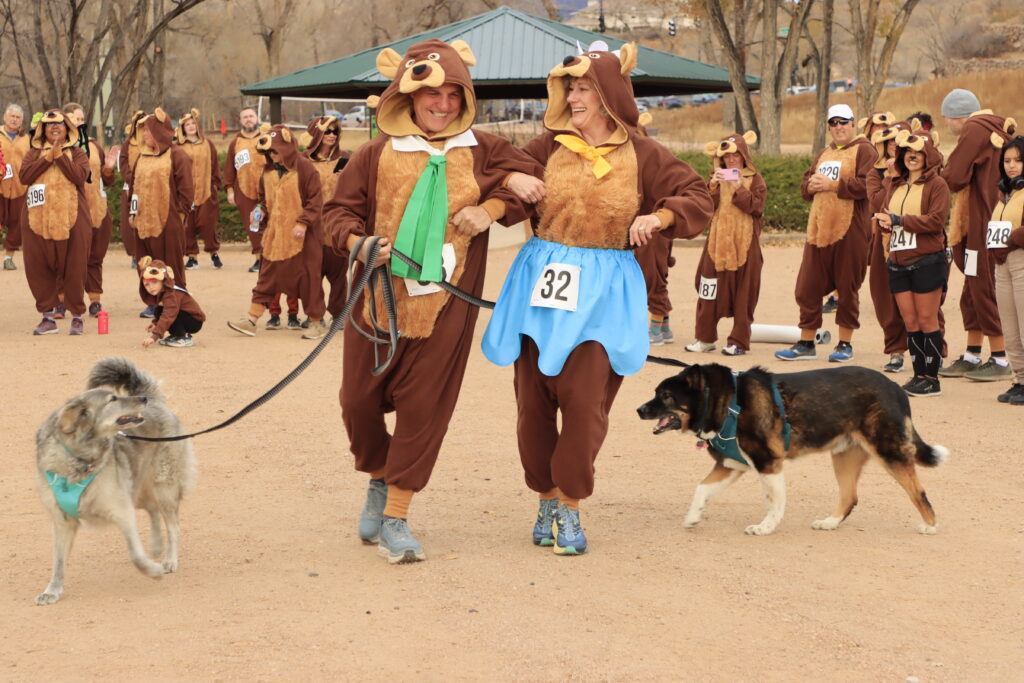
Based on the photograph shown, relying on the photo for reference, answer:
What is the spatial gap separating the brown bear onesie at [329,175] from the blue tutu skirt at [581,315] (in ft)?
23.9

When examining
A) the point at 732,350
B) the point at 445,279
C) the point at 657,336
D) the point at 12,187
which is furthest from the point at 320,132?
the point at 445,279

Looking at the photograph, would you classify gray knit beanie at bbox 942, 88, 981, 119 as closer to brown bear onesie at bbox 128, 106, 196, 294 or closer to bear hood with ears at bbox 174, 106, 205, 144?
brown bear onesie at bbox 128, 106, 196, 294

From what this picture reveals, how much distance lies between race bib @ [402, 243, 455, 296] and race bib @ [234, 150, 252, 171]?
12915 mm

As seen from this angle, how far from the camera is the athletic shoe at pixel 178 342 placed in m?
12.2

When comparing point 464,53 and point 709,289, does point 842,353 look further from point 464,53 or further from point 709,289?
point 464,53

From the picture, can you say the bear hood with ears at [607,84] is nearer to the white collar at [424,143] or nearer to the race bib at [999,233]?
the white collar at [424,143]

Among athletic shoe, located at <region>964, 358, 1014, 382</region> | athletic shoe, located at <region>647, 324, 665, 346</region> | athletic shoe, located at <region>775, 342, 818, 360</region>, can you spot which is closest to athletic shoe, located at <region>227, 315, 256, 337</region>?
athletic shoe, located at <region>647, 324, 665, 346</region>

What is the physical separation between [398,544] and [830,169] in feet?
24.1

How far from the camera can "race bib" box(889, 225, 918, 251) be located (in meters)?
10.2

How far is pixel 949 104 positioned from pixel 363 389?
7.48 m

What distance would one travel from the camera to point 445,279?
589 cm

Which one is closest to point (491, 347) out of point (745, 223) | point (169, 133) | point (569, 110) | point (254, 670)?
point (569, 110)

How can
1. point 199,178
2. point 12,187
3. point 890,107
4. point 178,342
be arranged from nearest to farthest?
point 178,342
point 12,187
point 199,178
point 890,107

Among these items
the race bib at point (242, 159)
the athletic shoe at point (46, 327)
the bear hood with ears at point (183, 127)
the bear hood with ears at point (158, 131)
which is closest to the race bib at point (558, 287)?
the athletic shoe at point (46, 327)
